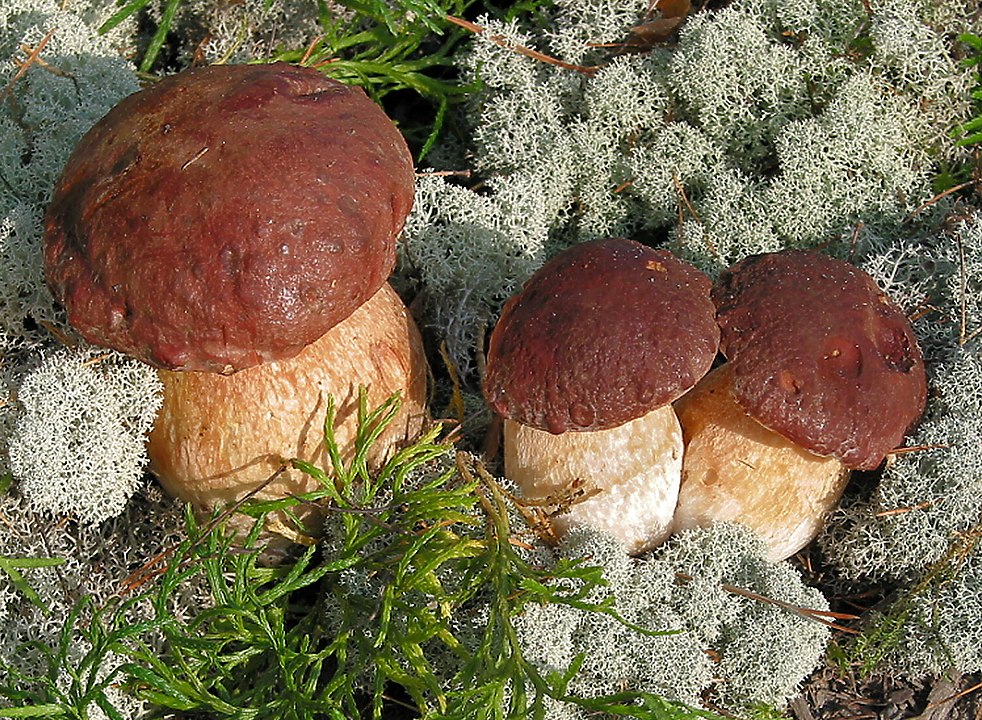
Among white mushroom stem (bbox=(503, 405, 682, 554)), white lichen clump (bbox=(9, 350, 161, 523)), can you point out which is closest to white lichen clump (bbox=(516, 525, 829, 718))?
white mushroom stem (bbox=(503, 405, 682, 554))

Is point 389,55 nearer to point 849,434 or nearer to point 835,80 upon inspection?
point 835,80

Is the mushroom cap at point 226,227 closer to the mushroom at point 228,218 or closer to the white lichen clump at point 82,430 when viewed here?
the mushroom at point 228,218

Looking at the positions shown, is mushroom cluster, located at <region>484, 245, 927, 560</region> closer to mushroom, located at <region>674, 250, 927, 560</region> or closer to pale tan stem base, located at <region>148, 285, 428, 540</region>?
mushroom, located at <region>674, 250, 927, 560</region>

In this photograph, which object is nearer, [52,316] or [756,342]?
[756,342]

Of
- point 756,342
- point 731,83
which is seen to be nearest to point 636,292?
point 756,342

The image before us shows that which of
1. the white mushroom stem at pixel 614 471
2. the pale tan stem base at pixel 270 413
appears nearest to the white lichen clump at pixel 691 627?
the white mushroom stem at pixel 614 471

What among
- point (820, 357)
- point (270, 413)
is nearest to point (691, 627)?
point (820, 357)

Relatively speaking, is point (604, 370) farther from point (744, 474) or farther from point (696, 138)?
point (696, 138)
